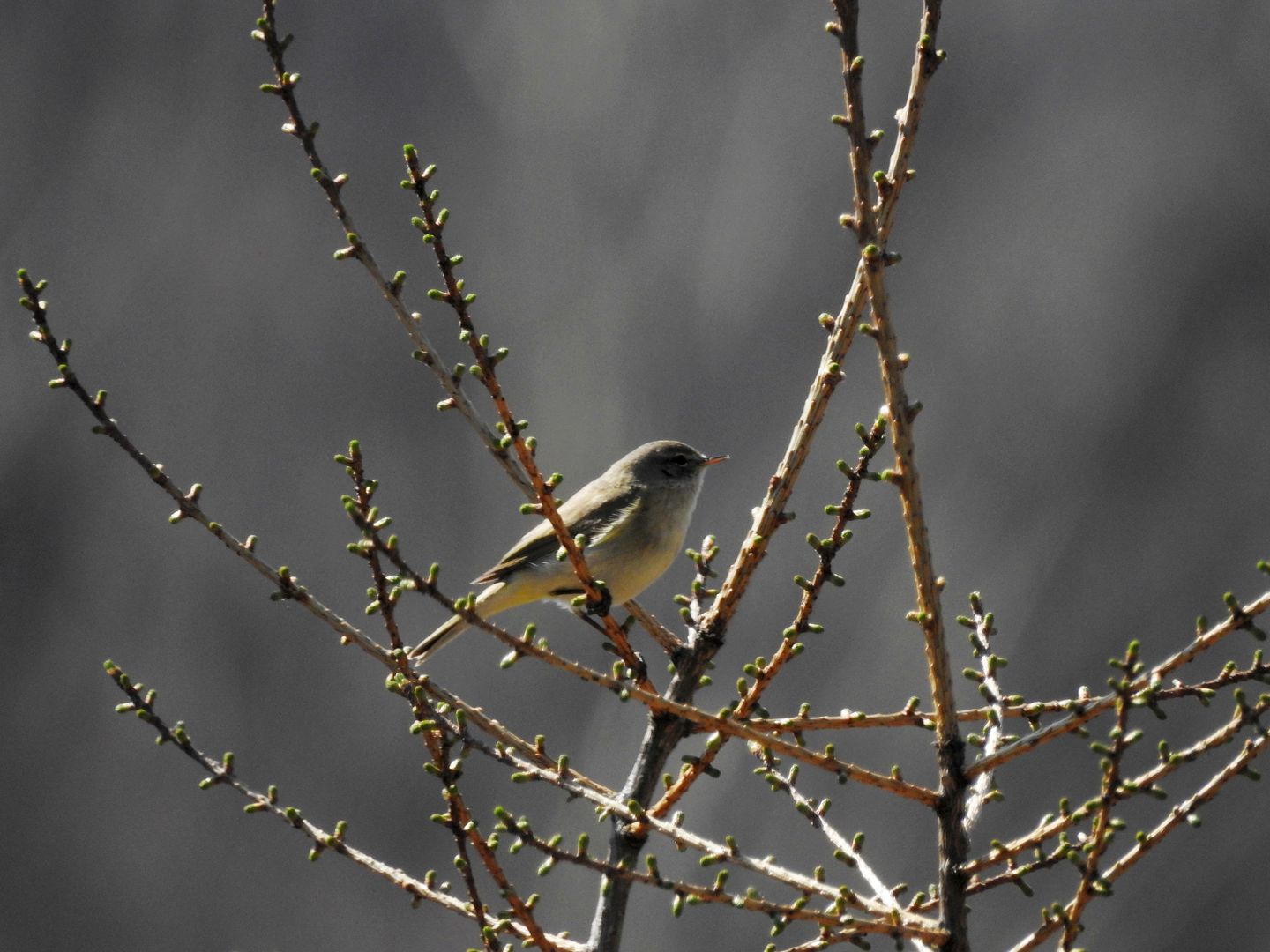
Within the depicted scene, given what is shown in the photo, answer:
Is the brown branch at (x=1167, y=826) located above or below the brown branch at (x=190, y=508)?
below

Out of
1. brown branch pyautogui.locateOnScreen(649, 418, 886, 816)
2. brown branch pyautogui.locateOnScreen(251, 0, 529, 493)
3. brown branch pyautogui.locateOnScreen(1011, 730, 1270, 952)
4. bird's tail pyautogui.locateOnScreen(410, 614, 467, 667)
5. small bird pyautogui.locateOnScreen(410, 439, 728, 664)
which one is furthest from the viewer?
small bird pyautogui.locateOnScreen(410, 439, 728, 664)

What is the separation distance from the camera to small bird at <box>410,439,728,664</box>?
12.0 ft

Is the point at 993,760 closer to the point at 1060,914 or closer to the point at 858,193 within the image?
the point at 1060,914

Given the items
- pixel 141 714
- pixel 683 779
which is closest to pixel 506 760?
pixel 683 779

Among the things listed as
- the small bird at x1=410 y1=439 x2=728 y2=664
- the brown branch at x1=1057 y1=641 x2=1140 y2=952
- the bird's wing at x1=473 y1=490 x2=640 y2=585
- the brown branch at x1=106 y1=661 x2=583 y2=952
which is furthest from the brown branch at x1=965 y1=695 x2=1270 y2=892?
the bird's wing at x1=473 y1=490 x2=640 y2=585

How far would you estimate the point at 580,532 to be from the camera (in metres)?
3.81

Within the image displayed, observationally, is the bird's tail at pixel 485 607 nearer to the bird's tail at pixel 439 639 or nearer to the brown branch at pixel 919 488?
the bird's tail at pixel 439 639

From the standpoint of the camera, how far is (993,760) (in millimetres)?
1587

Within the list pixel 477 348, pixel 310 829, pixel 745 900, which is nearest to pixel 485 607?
pixel 310 829

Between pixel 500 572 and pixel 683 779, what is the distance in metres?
1.79

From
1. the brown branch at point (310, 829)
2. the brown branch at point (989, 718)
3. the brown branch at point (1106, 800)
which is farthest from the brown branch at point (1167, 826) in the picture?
the brown branch at point (310, 829)

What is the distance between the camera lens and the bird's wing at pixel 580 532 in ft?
12.2

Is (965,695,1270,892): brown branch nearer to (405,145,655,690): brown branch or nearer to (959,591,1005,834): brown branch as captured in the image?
(959,591,1005,834): brown branch

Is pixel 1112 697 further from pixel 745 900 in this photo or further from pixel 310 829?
pixel 310 829
